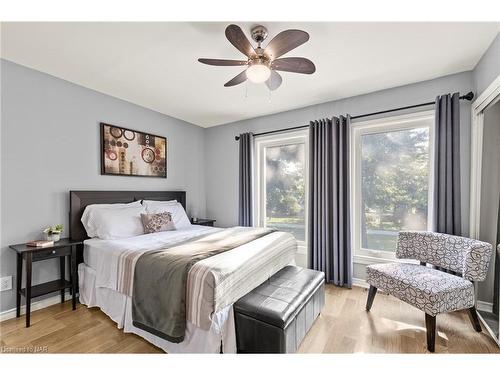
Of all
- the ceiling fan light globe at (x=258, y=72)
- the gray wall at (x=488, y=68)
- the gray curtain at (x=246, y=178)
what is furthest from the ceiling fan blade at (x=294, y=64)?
the gray curtain at (x=246, y=178)

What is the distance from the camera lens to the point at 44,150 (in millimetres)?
2387

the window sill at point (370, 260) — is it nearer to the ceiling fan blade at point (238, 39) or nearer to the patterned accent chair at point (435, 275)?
the patterned accent chair at point (435, 275)

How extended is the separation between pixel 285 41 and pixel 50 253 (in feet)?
8.94

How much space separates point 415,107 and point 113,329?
12.4ft

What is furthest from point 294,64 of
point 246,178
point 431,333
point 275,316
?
point 431,333

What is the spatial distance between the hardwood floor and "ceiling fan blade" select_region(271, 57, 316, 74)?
7.05ft

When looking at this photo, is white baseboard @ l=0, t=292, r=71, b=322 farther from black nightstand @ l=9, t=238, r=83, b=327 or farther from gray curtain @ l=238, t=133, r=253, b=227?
gray curtain @ l=238, t=133, r=253, b=227

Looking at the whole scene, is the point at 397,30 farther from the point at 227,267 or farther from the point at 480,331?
the point at 480,331

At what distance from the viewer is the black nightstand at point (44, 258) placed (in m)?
2.01

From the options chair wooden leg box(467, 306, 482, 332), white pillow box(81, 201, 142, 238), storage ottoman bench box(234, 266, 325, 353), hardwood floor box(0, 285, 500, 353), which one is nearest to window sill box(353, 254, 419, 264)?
hardwood floor box(0, 285, 500, 353)

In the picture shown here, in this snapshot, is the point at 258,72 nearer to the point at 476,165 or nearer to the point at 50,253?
the point at 476,165

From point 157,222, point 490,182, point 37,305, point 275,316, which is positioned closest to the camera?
point 275,316

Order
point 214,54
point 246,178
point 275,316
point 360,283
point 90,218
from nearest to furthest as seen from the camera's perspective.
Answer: point 275,316 → point 214,54 → point 90,218 → point 360,283 → point 246,178
